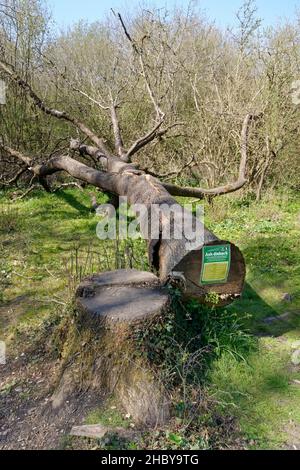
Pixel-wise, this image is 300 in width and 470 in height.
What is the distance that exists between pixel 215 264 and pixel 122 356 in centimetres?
100

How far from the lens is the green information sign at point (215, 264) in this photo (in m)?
3.27

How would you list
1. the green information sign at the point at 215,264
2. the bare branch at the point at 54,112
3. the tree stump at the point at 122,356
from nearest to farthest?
the tree stump at the point at 122,356 → the green information sign at the point at 215,264 → the bare branch at the point at 54,112

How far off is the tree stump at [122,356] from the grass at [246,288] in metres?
0.19

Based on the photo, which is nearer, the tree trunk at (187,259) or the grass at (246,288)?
the grass at (246,288)

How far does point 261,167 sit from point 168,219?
499 cm

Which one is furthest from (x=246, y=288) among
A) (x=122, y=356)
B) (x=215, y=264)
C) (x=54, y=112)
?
(x=54, y=112)

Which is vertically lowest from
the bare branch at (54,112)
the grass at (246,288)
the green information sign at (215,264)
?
the grass at (246,288)

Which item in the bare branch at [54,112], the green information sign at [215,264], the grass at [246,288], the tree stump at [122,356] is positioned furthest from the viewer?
the bare branch at [54,112]

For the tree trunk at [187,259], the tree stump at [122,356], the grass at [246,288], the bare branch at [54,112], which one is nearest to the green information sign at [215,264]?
the tree trunk at [187,259]

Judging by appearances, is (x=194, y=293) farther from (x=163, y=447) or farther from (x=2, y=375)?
(x=2, y=375)

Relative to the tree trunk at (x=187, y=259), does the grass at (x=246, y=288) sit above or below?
below

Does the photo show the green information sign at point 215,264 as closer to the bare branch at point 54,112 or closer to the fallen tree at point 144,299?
the fallen tree at point 144,299

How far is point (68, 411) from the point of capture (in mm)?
2715

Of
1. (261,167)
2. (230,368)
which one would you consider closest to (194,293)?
(230,368)
